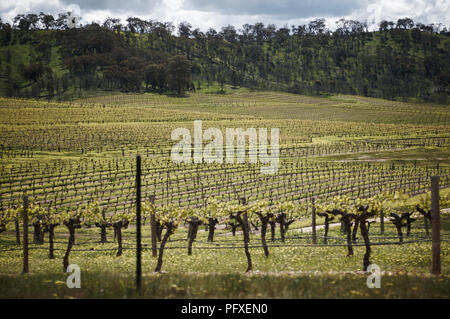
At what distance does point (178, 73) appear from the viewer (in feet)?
513

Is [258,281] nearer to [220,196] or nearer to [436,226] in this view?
[436,226]

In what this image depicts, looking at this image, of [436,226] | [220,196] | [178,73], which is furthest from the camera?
[178,73]

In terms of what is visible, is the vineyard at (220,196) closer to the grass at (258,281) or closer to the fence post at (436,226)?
the grass at (258,281)

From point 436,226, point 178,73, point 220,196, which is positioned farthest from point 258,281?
point 178,73

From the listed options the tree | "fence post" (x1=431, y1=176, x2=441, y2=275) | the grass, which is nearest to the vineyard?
the grass

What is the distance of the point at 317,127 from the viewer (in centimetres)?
10450

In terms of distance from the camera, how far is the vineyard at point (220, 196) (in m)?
13.4

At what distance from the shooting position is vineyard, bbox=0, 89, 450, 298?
13.4m

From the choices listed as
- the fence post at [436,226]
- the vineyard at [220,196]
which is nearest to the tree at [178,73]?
the vineyard at [220,196]

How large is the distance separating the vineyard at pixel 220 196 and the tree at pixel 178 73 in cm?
971

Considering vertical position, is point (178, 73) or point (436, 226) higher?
point (178, 73)

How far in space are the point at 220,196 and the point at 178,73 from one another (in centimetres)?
12284
